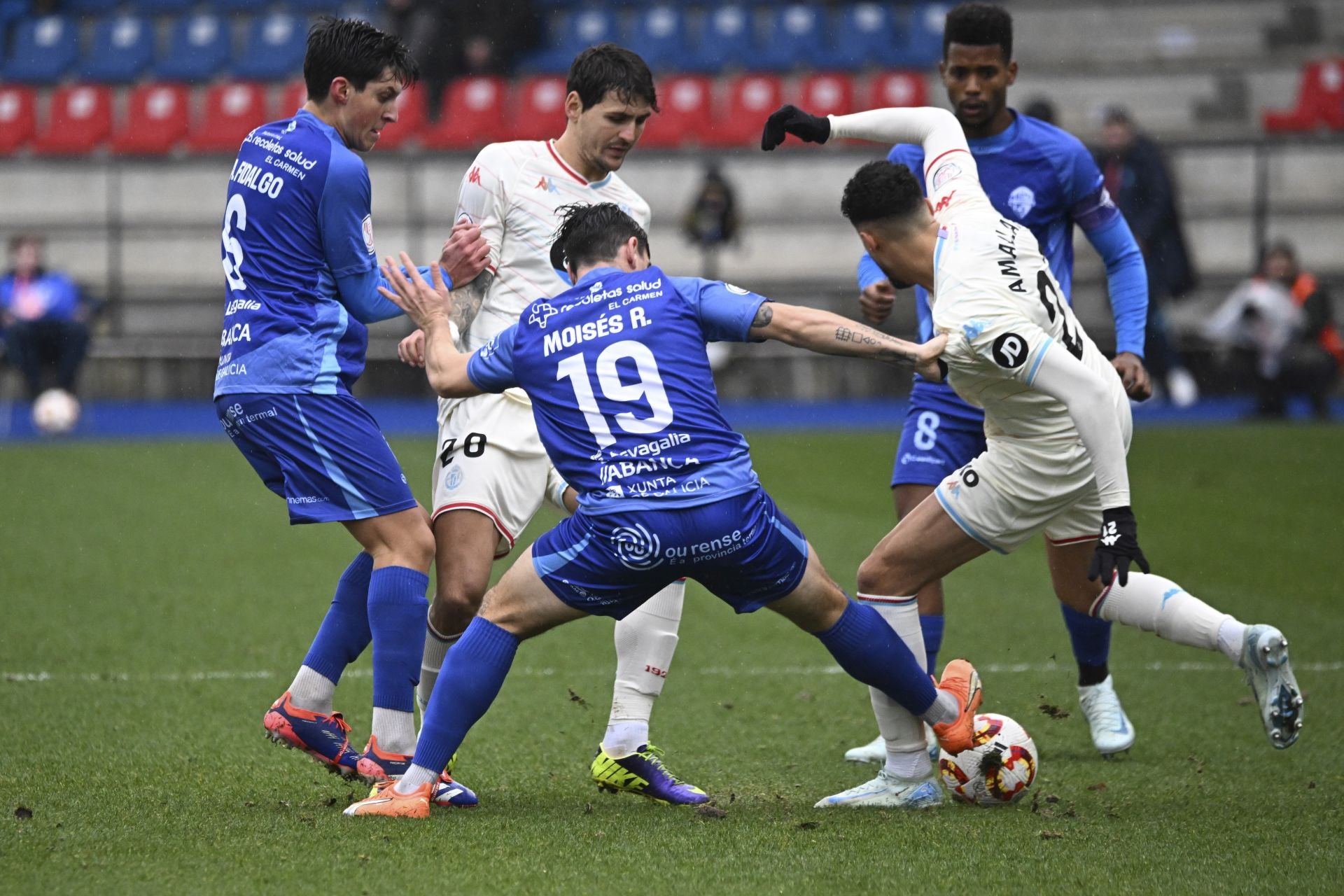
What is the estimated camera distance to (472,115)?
63.8 ft

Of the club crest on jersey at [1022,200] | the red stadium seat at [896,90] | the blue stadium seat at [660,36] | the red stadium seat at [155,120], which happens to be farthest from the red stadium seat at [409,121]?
the club crest on jersey at [1022,200]

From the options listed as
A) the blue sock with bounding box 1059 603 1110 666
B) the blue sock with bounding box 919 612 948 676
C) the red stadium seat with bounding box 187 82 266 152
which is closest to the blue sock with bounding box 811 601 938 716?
the blue sock with bounding box 919 612 948 676

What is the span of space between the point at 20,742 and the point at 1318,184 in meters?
15.9

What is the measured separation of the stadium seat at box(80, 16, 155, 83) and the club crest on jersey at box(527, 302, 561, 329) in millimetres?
18134

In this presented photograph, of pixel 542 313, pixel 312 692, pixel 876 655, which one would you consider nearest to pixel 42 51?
pixel 312 692

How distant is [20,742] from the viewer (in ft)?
17.9

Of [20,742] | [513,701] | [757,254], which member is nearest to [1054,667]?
[513,701]

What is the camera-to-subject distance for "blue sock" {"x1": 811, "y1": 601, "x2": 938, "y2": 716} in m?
4.51

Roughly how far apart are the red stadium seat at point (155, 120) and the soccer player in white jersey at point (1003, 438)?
16.1 metres

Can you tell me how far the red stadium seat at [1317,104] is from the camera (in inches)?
717

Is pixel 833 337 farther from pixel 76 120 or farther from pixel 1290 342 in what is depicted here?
pixel 76 120

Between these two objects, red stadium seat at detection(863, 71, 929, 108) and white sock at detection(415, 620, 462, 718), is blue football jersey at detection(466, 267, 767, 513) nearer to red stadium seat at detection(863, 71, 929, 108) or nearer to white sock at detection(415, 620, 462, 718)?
white sock at detection(415, 620, 462, 718)

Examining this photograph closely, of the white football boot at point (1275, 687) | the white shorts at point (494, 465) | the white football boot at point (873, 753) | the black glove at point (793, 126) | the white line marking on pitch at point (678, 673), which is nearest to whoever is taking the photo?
the white football boot at point (1275, 687)

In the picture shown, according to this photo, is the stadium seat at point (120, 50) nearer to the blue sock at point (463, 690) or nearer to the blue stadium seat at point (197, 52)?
the blue stadium seat at point (197, 52)
